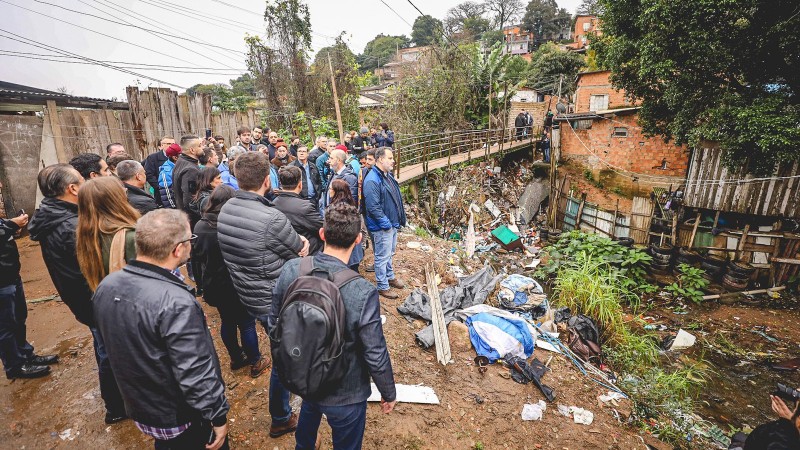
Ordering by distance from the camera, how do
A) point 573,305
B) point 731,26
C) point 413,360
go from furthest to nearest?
point 731,26 < point 573,305 < point 413,360

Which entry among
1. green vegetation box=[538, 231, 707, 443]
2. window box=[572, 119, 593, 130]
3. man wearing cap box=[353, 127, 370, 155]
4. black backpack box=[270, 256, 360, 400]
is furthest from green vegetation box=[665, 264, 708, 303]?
black backpack box=[270, 256, 360, 400]

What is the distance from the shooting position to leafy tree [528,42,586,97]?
25.1 metres

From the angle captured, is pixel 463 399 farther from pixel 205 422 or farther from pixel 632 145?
pixel 632 145

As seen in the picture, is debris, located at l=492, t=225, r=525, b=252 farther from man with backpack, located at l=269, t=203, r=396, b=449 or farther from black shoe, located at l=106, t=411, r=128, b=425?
Answer: black shoe, located at l=106, t=411, r=128, b=425

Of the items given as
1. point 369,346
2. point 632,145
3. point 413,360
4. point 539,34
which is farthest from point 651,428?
point 539,34

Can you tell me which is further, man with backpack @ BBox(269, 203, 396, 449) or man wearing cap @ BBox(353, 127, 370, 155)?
man wearing cap @ BBox(353, 127, 370, 155)

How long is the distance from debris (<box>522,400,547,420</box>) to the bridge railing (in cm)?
765

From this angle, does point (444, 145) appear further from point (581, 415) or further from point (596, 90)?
point (581, 415)

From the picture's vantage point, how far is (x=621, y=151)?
36.5ft

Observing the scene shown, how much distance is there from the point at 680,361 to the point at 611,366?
204cm

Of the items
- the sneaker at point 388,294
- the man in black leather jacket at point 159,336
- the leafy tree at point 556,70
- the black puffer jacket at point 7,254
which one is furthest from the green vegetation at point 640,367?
the leafy tree at point 556,70

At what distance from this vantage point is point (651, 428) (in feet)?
12.1

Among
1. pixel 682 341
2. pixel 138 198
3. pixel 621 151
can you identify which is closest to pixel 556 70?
pixel 621 151

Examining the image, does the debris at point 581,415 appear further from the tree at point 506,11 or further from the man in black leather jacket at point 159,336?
the tree at point 506,11
